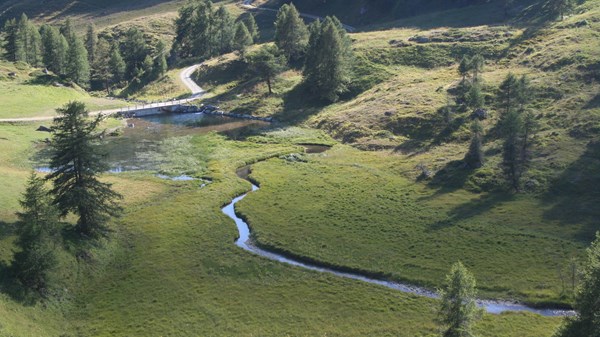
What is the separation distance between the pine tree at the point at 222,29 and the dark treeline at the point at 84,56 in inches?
812

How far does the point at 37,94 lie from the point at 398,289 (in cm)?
12201

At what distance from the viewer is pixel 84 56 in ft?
537

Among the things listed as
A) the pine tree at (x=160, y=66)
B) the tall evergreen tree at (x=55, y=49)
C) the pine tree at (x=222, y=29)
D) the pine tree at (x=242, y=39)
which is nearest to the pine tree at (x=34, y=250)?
the pine tree at (x=242, y=39)

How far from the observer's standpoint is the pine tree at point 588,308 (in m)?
35.7

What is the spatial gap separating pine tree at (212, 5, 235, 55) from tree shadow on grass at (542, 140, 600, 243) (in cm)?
13647

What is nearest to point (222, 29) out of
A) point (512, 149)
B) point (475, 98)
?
point (475, 98)

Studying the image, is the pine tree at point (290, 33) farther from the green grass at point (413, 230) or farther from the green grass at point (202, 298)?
the green grass at point (202, 298)

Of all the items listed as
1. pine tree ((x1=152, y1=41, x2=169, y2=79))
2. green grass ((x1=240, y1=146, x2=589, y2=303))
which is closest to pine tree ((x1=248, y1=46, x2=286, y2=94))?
pine tree ((x1=152, y1=41, x2=169, y2=79))

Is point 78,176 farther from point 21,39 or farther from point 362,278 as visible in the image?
point 21,39

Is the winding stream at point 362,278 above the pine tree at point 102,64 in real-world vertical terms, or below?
below

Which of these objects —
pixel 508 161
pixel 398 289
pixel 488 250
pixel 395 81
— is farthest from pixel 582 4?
pixel 398 289

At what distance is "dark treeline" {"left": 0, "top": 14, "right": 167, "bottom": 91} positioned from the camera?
16275 centimetres

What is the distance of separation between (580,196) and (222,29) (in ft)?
480

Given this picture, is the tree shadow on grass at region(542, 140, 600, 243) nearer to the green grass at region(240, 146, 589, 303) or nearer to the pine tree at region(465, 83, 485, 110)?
the green grass at region(240, 146, 589, 303)
